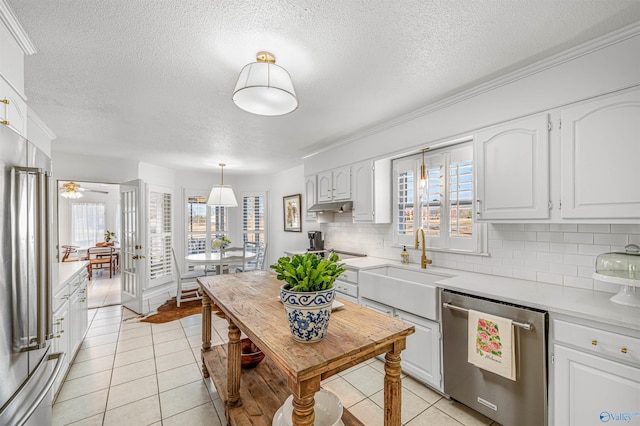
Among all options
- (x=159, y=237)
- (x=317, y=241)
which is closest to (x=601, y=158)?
(x=317, y=241)

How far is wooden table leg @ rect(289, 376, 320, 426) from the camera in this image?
98cm

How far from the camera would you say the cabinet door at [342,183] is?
3.63 m

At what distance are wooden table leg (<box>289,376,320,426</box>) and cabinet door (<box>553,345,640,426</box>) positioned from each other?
4.97 feet

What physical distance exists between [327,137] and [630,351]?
3.10 m

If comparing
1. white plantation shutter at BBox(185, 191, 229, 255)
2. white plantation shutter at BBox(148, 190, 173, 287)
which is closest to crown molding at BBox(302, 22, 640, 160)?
white plantation shutter at BBox(148, 190, 173, 287)

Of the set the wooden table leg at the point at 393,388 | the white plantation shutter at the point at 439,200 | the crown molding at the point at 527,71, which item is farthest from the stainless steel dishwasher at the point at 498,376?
the crown molding at the point at 527,71

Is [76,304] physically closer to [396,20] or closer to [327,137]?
[327,137]

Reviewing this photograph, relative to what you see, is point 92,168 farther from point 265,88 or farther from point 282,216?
point 265,88

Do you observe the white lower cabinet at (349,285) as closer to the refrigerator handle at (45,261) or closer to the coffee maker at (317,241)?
the coffee maker at (317,241)

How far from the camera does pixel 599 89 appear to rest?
1662 millimetres

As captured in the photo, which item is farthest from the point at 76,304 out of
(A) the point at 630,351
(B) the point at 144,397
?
(A) the point at 630,351

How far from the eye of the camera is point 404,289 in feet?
7.90

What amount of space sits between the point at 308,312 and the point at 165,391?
6.69ft

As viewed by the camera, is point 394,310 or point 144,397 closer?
point 144,397
